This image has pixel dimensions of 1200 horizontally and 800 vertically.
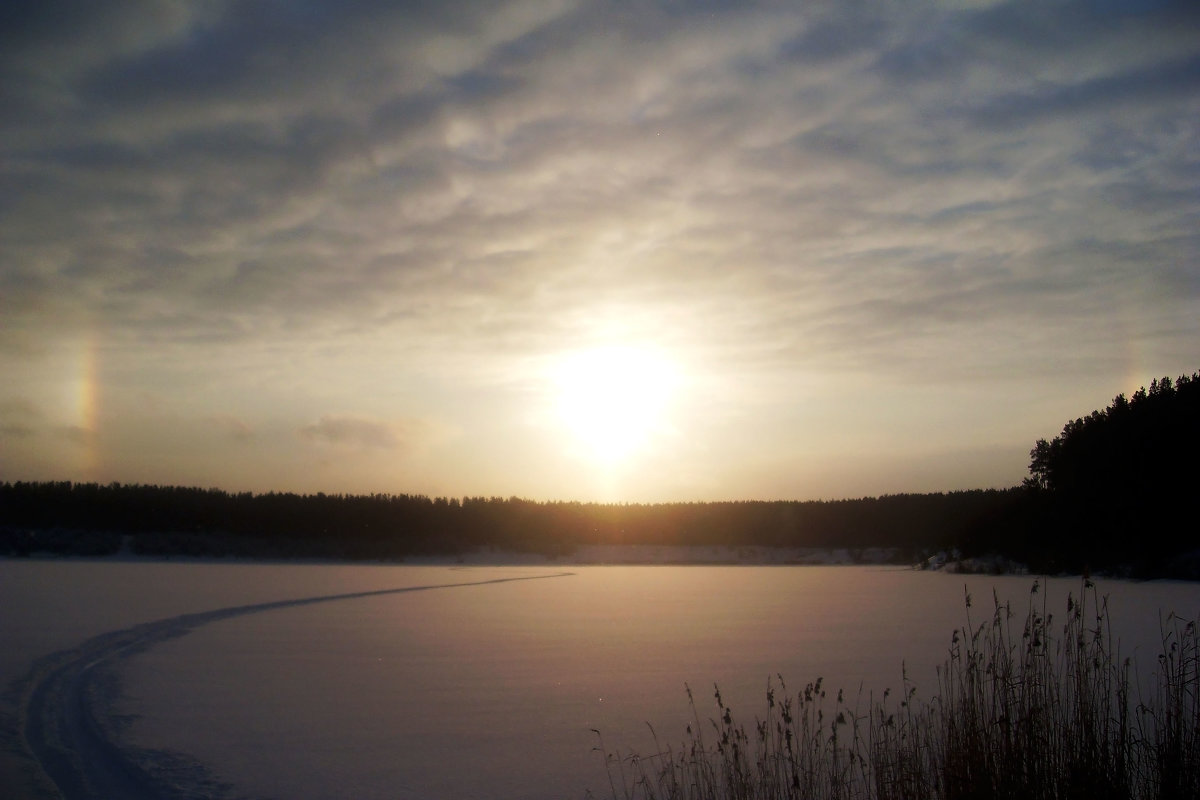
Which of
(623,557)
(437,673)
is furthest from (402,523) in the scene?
(437,673)

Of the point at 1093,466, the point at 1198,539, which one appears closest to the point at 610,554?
the point at 1093,466

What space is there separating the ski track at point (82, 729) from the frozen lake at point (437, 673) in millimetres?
100

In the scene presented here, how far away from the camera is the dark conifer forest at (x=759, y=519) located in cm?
3391

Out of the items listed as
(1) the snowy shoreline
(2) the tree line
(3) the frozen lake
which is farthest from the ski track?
(2) the tree line

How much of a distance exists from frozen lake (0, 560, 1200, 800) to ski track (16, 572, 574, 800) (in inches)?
3.9

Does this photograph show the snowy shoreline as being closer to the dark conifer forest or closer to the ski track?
the dark conifer forest

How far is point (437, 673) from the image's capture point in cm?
1066

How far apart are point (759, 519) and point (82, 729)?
77.8 meters

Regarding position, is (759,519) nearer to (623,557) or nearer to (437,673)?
(623,557)

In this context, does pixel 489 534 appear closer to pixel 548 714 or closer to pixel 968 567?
pixel 968 567

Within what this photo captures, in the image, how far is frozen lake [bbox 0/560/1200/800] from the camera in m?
6.45

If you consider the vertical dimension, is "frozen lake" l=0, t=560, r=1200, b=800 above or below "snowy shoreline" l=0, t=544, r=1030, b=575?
above

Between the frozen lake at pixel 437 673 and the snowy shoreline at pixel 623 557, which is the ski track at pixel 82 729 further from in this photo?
the snowy shoreline at pixel 623 557

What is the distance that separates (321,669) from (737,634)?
666 cm
